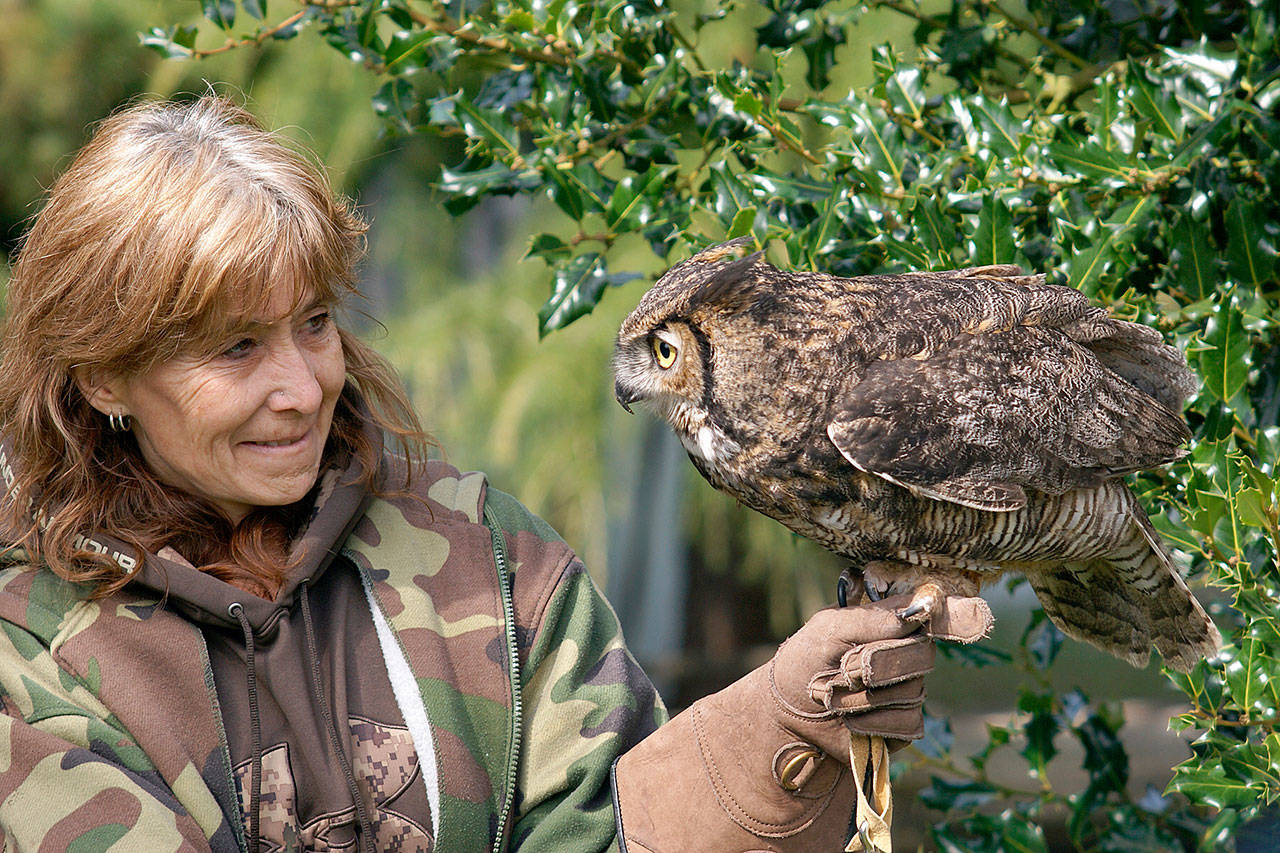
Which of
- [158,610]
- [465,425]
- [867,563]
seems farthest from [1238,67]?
[465,425]

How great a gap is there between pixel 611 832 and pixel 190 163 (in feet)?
3.32

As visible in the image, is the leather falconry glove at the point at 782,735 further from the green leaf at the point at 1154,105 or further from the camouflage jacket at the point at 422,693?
the green leaf at the point at 1154,105

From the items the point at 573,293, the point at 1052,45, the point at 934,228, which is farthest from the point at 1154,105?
the point at 573,293

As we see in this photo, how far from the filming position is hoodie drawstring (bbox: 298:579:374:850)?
1334 mm

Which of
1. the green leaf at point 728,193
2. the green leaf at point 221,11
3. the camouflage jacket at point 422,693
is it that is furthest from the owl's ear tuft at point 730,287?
the green leaf at point 221,11

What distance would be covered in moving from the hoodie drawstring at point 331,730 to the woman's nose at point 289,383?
0.74 ft

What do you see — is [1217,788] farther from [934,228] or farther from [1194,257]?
[934,228]

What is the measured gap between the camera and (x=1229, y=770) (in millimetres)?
1485

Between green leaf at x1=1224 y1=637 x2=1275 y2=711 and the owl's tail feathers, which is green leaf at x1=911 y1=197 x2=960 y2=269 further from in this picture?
green leaf at x1=1224 y1=637 x2=1275 y2=711

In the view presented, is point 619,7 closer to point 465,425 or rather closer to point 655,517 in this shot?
point 465,425

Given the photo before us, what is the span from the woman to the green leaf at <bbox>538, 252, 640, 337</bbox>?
0.41m

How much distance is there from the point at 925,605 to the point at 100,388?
1.10 meters

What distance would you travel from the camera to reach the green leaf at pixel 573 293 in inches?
73.5

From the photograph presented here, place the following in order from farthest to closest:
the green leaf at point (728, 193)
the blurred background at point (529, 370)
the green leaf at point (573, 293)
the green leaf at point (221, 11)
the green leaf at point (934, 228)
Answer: the blurred background at point (529, 370) → the green leaf at point (221, 11) → the green leaf at point (573, 293) → the green leaf at point (728, 193) → the green leaf at point (934, 228)
